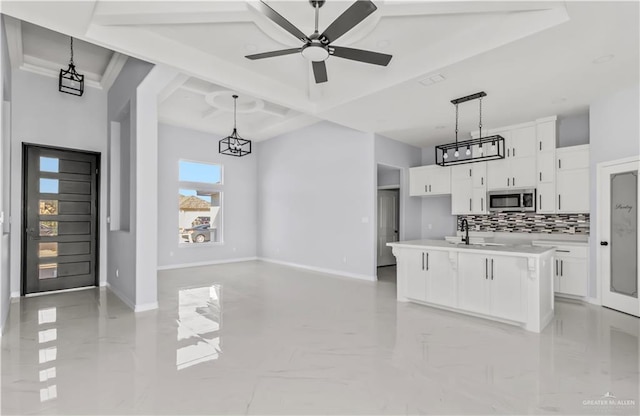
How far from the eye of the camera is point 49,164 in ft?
17.5

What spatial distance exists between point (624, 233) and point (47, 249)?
8465 millimetres

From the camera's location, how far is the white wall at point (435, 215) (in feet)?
24.0

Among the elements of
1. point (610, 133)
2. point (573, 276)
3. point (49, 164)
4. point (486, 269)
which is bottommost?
point (573, 276)

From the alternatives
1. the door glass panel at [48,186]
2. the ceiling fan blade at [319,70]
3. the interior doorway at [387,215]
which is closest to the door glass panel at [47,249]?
the door glass panel at [48,186]

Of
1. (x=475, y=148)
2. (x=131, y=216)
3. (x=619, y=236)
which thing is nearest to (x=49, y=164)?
(x=131, y=216)

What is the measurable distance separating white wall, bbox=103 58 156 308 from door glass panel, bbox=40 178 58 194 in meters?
0.73

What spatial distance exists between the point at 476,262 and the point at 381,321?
53.7 inches

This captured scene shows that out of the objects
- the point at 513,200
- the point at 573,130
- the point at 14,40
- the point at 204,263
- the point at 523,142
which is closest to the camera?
the point at 14,40

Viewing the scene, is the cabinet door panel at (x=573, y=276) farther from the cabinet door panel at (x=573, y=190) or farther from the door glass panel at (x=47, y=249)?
the door glass panel at (x=47, y=249)

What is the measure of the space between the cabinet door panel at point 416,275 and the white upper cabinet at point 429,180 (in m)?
2.64

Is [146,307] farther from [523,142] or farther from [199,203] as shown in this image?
[523,142]

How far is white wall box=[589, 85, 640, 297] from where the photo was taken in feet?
13.9

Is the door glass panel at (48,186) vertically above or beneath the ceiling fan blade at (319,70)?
beneath

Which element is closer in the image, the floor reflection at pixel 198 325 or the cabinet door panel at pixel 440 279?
the floor reflection at pixel 198 325
